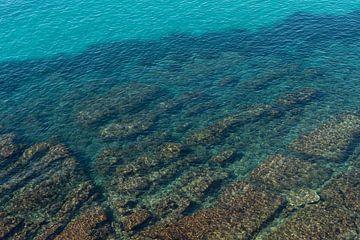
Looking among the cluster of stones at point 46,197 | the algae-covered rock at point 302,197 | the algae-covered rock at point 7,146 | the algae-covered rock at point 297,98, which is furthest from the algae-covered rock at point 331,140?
the algae-covered rock at point 7,146

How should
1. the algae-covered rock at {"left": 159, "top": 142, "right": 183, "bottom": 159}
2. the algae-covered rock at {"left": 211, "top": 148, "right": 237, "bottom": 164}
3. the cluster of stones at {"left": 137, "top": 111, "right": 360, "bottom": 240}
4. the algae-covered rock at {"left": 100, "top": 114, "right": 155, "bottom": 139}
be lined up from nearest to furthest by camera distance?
the cluster of stones at {"left": 137, "top": 111, "right": 360, "bottom": 240} < the algae-covered rock at {"left": 211, "top": 148, "right": 237, "bottom": 164} < the algae-covered rock at {"left": 159, "top": 142, "right": 183, "bottom": 159} < the algae-covered rock at {"left": 100, "top": 114, "right": 155, "bottom": 139}

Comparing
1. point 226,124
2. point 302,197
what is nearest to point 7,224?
point 226,124

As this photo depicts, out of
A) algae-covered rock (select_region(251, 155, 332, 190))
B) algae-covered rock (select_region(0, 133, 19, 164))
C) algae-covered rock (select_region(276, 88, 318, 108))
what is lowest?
algae-covered rock (select_region(251, 155, 332, 190))

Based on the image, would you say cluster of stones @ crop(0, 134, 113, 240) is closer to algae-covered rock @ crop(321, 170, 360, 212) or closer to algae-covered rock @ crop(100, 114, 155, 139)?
algae-covered rock @ crop(100, 114, 155, 139)

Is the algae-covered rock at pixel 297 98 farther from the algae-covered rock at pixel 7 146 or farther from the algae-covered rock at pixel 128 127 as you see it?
the algae-covered rock at pixel 7 146

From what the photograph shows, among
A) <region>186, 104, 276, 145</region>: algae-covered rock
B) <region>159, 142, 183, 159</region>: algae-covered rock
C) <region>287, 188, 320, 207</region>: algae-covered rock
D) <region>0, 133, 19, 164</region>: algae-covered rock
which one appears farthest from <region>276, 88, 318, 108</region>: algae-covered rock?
<region>0, 133, 19, 164</region>: algae-covered rock

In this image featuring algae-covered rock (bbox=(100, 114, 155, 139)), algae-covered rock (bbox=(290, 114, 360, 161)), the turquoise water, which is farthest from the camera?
the turquoise water

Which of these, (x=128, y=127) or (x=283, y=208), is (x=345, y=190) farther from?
(x=128, y=127)

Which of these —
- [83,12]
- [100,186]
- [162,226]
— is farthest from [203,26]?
[162,226]
